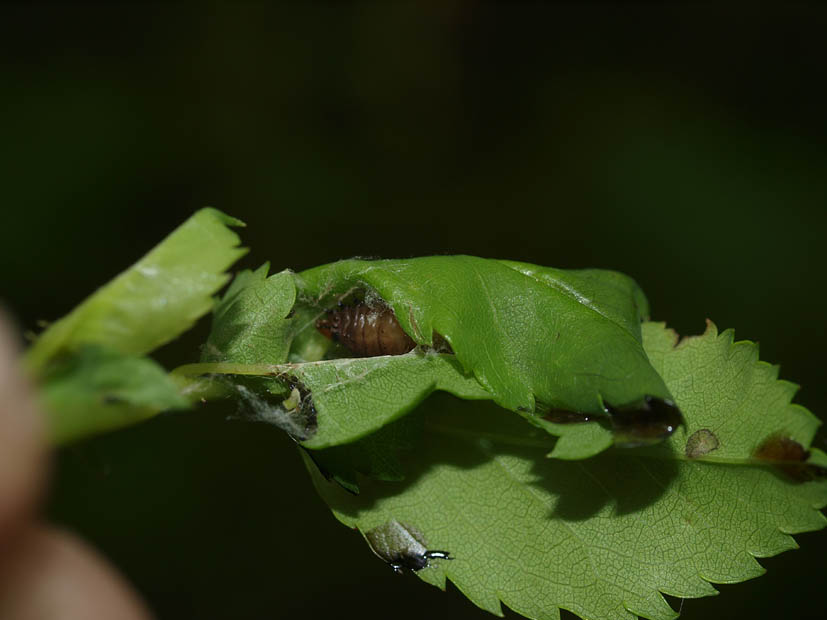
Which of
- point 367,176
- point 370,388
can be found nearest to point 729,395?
point 370,388

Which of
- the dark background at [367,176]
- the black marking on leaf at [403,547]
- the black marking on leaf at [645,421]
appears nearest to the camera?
the black marking on leaf at [645,421]

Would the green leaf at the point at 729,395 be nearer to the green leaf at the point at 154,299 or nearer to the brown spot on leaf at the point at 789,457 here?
the brown spot on leaf at the point at 789,457

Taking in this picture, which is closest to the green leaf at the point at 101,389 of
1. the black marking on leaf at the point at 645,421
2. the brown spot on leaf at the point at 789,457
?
the black marking on leaf at the point at 645,421

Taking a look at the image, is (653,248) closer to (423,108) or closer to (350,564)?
(423,108)

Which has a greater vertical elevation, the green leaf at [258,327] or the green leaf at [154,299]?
the green leaf at [154,299]

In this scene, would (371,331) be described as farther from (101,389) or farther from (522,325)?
(101,389)

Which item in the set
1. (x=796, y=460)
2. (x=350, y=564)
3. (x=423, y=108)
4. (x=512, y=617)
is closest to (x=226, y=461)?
(x=350, y=564)
